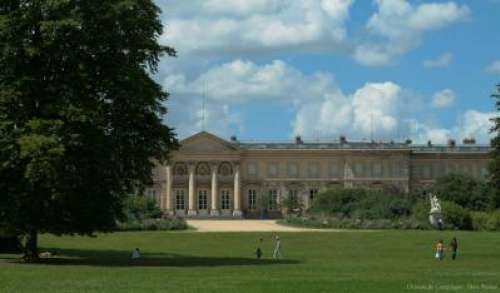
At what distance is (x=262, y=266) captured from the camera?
98.2 feet

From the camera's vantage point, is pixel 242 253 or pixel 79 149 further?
pixel 242 253

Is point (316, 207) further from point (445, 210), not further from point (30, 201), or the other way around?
point (30, 201)

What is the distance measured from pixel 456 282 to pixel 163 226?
4146cm

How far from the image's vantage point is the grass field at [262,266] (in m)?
21.4

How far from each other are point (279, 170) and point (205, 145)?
8164mm

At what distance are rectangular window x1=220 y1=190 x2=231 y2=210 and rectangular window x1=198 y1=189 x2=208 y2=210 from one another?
1583 mm

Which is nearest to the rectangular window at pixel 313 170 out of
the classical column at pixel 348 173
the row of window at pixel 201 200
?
the classical column at pixel 348 173

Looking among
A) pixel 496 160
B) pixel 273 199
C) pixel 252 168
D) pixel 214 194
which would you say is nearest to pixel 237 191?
pixel 214 194

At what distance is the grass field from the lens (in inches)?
843

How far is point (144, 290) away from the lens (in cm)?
2019

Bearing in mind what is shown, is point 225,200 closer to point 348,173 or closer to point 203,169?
point 203,169

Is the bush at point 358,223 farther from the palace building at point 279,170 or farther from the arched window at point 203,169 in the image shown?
the arched window at point 203,169

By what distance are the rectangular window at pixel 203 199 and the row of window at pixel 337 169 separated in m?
5.24

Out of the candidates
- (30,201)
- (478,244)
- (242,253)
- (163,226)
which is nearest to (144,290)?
(30,201)
